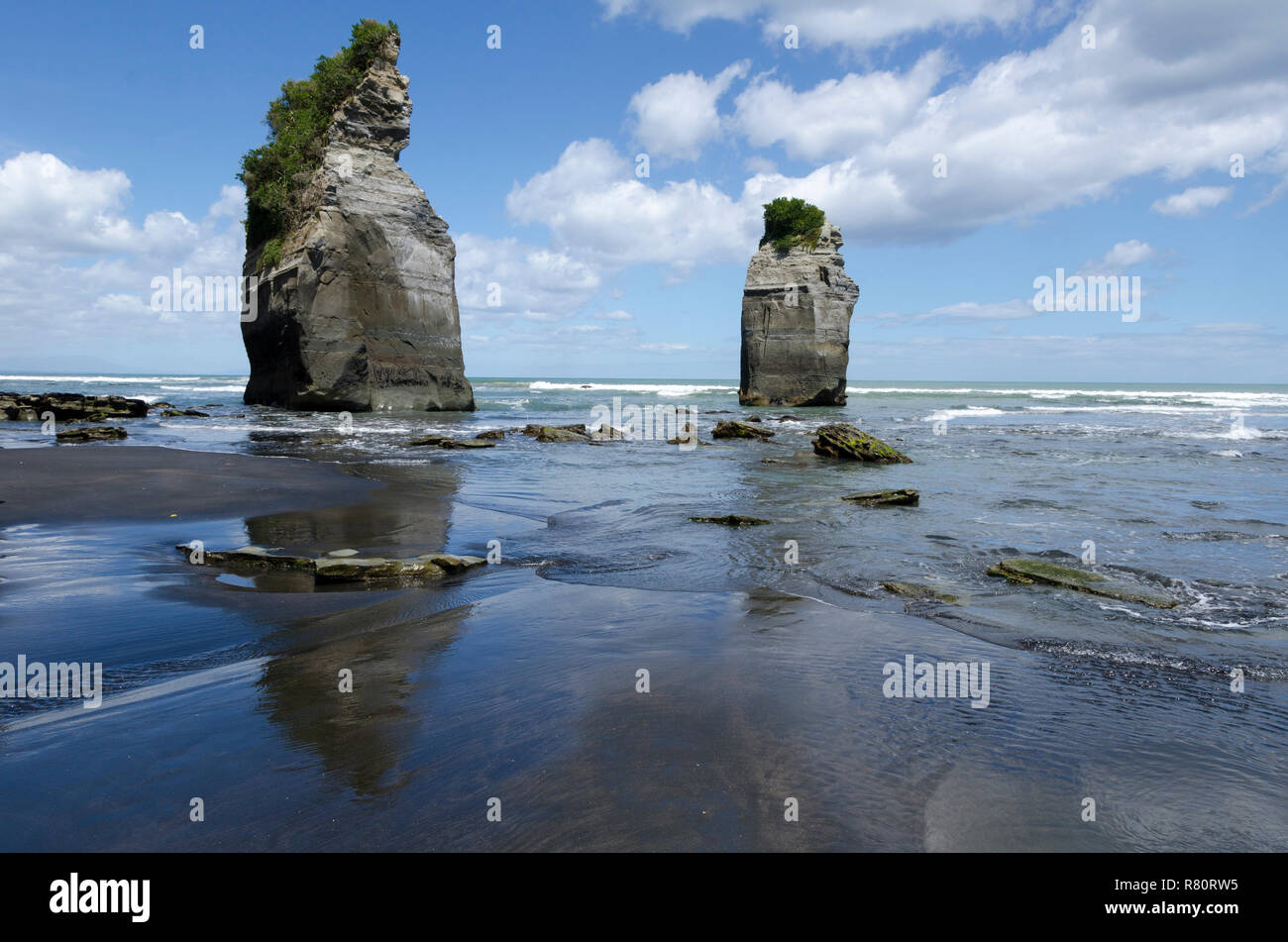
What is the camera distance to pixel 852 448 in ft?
61.8

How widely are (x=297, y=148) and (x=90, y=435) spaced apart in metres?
19.8

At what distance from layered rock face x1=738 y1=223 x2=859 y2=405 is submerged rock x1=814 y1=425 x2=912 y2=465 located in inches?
954

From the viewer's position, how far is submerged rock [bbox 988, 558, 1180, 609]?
6.55 m

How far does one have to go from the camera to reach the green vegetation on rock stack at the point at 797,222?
43156mm

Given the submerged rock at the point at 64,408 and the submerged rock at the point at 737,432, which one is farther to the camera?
the submerged rock at the point at 64,408

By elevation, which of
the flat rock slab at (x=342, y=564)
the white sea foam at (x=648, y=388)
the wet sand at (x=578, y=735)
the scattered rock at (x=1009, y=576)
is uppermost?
the white sea foam at (x=648, y=388)

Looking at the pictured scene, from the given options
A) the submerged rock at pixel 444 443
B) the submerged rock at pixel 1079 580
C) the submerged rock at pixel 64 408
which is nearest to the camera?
the submerged rock at pixel 1079 580

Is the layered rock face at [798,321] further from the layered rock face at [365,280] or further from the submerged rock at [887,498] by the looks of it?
the submerged rock at [887,498]

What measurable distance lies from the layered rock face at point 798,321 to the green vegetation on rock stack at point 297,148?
23.8m

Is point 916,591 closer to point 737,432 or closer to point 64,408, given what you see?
point 737,432

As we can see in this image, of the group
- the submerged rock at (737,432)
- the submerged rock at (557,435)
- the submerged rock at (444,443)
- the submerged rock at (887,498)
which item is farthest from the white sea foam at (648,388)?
the submerged rock at (887,498)

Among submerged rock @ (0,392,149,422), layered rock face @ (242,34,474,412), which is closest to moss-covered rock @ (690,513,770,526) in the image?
layered rock face @ (242,34,474,412)
